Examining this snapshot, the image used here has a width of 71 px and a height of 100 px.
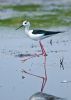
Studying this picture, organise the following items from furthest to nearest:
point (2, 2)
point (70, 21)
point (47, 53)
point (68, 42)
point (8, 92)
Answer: point (2, 2), point (70, 21), point (68, 42), point (47, 53), point (8, 92)

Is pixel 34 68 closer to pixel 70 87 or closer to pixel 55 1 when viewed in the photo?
pixel 70 87

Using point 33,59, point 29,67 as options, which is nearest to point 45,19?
point 33,59

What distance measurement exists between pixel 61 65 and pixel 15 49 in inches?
131

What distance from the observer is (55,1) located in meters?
37.9

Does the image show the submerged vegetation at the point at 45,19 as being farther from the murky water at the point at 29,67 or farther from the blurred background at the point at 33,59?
the murky water at the point at 29,67

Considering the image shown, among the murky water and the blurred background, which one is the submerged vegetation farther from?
the murky water

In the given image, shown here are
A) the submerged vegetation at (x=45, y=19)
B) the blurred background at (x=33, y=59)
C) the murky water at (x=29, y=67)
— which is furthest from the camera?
the submerged vegetation at (x=45, y=19)

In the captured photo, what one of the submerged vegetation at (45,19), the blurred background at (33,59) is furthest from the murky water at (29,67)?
the submerged vegetation at (45,19)

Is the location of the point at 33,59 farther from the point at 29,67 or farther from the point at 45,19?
the point at 45,19

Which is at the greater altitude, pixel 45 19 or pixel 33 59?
pixel 45 19

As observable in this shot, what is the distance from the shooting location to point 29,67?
1443 centimetres

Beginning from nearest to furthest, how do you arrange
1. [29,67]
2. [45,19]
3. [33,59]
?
1. [29,67]
2. [33,59]
3. [45,19]

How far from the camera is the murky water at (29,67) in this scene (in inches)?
458

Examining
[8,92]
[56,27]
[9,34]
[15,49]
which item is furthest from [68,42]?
[8,92]
